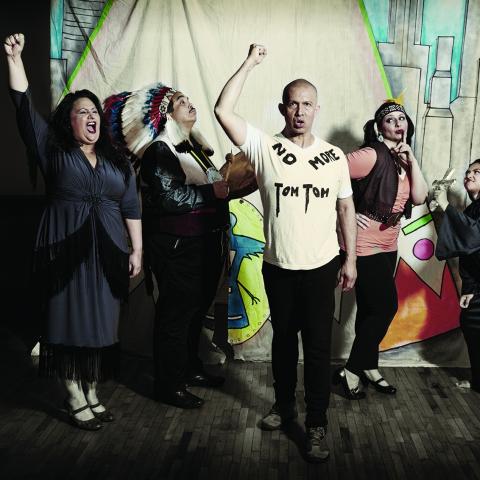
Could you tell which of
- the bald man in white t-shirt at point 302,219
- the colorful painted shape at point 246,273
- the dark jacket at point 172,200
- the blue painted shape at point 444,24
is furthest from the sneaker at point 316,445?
the blue painted shape at point 444,24

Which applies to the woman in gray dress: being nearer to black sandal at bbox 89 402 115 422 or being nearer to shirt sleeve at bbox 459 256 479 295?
black sandal at bbox 89 402 115 422

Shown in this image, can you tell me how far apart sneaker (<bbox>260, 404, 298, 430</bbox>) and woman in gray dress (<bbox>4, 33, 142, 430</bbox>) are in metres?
0.74

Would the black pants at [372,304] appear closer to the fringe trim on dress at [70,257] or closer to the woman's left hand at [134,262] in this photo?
the woman's left hand at [134,262]

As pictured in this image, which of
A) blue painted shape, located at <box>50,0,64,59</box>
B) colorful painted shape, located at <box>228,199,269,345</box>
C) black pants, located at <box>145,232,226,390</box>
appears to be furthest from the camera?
colorful painted shape, located at <box>228,199,269,345</box>

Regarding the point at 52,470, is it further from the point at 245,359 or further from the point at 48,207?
the point at 245,359

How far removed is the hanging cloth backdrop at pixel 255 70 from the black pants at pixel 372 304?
1.77 feet

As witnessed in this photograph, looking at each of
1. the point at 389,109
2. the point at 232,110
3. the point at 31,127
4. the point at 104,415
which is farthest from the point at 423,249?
the point at 31,127

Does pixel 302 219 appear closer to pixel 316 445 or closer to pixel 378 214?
pixel 378 214

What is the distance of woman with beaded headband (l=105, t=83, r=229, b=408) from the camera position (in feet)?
9.32

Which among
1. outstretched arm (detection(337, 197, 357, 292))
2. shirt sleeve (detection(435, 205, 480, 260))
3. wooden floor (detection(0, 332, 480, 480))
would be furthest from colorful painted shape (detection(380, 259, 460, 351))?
outstretched arm (detection(337, 197, 357, 292))

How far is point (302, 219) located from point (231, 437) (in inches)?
40.0

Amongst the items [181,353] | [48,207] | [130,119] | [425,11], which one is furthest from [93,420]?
[425,11]

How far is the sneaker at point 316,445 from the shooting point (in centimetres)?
247

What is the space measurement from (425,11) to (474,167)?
916 millimetres
